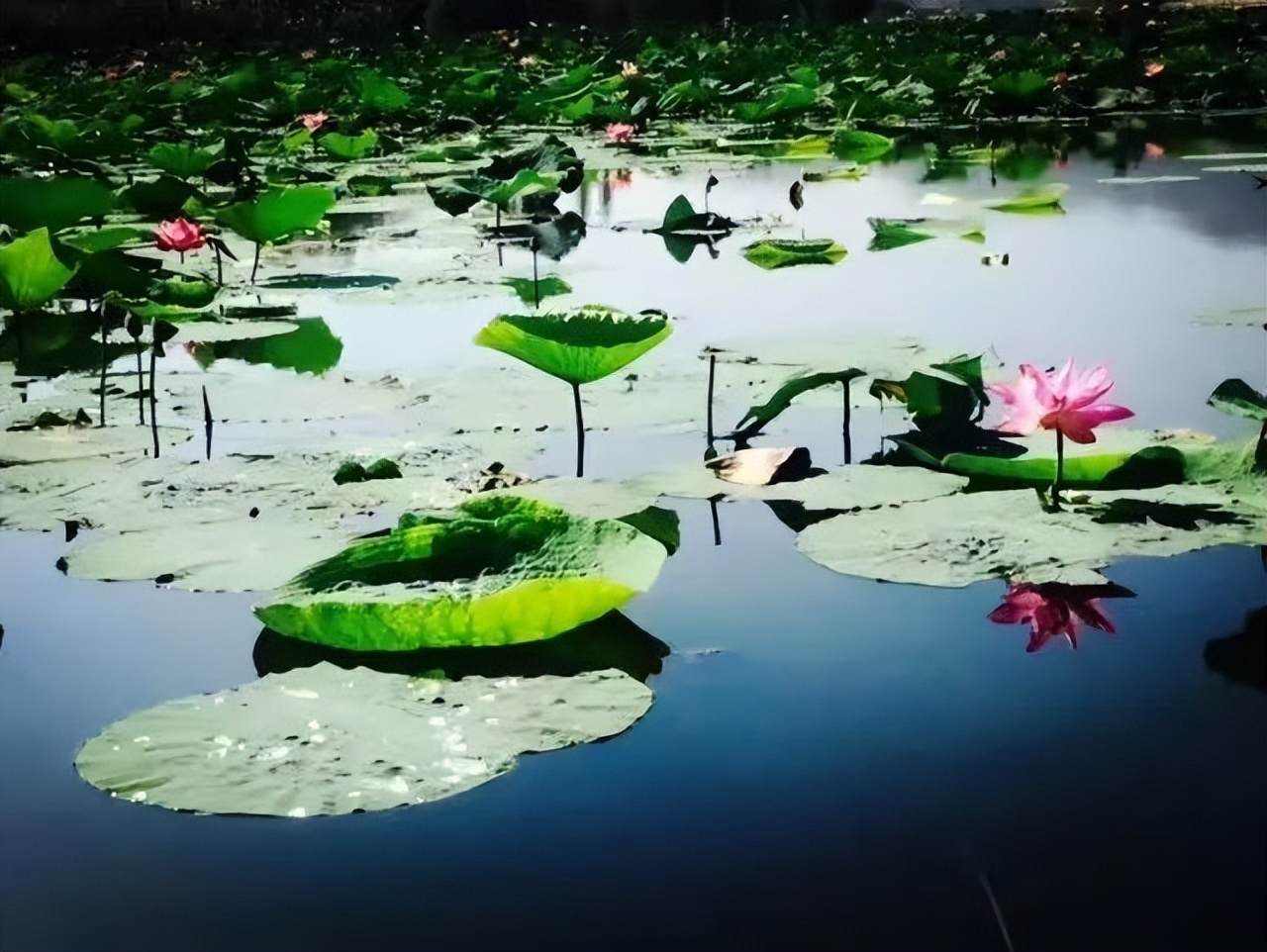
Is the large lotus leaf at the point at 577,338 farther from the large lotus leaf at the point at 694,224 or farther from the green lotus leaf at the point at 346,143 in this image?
the green lotus leaf at the point at 346,143

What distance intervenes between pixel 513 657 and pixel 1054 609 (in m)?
0.35

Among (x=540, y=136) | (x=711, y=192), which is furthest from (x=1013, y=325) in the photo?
(x=540, y=136)

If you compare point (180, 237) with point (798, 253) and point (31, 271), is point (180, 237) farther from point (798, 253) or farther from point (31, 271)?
point (798, 253)

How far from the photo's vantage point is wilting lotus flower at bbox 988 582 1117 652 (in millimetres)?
971

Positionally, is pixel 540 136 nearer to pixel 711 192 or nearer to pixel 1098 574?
pixel 711 192

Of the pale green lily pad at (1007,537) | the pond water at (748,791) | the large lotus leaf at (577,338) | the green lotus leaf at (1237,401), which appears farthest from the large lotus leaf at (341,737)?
the green lotus leaf at (1237,401)

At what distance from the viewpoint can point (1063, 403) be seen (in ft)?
3.78

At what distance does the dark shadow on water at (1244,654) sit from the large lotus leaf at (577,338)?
56cm

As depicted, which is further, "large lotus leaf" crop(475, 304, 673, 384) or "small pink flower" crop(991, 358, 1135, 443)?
"large lotus leaf" crop(475, 304, 673, 384)

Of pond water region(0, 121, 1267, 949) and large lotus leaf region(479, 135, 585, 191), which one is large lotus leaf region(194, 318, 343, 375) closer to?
pond water region(0, 121, 1267, 949)

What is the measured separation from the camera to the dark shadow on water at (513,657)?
3.09 ft

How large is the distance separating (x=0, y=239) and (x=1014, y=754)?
2658mm

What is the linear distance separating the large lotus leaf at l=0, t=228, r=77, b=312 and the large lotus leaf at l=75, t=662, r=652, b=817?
4.10 ft

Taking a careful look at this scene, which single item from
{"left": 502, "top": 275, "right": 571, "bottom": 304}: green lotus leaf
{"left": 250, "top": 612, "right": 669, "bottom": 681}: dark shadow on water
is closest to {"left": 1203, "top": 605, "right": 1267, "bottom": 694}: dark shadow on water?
{"left": 250, "top": 612, "right": 669, "bottom": 681}: dark shadow on water
